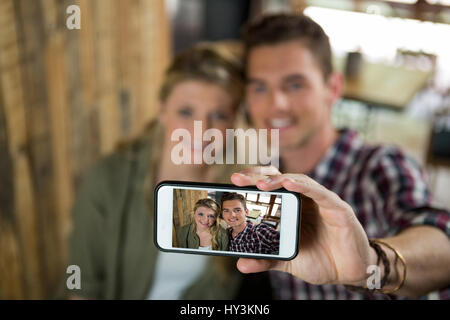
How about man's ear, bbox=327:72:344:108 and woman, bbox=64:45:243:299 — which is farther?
man's ear, bbox=327:72:344:108

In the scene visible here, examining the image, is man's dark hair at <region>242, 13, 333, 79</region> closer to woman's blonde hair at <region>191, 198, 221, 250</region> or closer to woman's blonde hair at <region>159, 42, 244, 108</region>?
woman's blonde hair at <region>159, 42, 244, 108</region>

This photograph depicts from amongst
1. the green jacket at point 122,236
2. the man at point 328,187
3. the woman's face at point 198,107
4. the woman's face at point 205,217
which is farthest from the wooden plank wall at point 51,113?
the woman's face at point 205,217

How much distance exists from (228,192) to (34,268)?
2.46ft

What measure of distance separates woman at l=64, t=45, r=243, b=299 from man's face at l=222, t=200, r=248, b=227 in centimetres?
5

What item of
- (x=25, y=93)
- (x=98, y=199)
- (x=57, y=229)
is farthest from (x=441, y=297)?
(x=57, y=229)

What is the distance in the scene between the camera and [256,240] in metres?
0.34

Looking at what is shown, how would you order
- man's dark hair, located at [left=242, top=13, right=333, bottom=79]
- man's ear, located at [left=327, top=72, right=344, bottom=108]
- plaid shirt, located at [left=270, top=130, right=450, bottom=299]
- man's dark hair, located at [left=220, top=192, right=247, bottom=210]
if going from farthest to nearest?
1. man's ear, located at [left=327, top=72, right=344, bottom=108]
2. man's dark hair, located at [left=242, top=13, right=333, bottom=79]
3. plaid shirt, located at [left=270, top=130, right=450, bottom=299]
4. man's dark hair, located at [left=220, top=192, right=247, bottom=210]

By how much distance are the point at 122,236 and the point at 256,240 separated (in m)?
0.36

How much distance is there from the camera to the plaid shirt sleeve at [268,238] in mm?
332

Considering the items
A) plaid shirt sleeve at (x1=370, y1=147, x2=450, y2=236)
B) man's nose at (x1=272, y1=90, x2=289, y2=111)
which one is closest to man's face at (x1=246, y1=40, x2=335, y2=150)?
man's nose at (x1=272, y1=90, x2=289, y2=111)

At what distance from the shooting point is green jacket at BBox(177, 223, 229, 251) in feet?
1.10

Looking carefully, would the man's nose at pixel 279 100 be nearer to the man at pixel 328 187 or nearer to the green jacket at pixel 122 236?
the man at pixel 328 187

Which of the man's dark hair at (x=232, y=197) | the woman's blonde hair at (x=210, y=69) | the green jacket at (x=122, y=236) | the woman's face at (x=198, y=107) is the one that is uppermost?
the woman's blonde hair at (x=210, y=69)

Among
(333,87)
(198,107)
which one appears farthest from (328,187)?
(333,87)
